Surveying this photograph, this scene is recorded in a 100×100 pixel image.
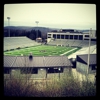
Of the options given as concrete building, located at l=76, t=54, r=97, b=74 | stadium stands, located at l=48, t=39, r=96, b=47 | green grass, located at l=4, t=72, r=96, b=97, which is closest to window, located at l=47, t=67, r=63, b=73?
green grass, located at l=4, t=72, r=96, b=97

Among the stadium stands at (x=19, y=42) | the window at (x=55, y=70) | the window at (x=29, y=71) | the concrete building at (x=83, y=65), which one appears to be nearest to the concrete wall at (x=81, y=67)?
the concrete building at (x=83, y=65)

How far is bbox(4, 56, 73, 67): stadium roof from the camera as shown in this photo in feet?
9.74

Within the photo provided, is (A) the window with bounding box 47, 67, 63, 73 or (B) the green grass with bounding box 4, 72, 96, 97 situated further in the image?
(A) the window with bounding box 47, 67, 63, 73

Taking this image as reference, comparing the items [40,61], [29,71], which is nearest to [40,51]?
[40,61]

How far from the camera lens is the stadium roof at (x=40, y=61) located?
2969mm

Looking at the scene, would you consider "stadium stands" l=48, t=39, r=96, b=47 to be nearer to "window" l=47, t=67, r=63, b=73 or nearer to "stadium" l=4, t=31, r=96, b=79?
"stadium" l=4, t=31, r=96, b=79

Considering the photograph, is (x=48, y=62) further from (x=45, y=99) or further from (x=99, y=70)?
(x=99, y=70)

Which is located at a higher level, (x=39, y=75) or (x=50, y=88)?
(x=39, y=75)

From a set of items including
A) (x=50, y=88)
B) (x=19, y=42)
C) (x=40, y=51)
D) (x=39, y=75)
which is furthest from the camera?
(x=19, y=42)

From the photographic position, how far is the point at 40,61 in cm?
310

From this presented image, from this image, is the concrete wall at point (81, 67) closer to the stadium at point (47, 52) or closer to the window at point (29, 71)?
the stadium at point (47, 52)

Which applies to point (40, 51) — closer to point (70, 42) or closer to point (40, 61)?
point (40, 61)

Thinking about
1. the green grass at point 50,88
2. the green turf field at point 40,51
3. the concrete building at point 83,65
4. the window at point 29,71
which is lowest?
the green grass at point 50,88

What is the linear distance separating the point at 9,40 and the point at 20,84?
1.04 meters
